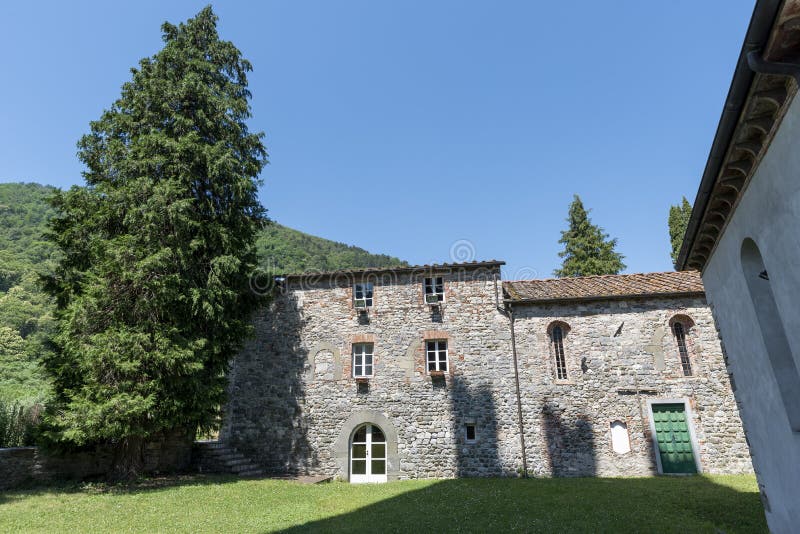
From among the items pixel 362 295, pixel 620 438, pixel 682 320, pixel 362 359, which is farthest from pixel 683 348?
pixel 362 295

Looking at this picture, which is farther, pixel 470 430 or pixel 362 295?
pixel 362 295

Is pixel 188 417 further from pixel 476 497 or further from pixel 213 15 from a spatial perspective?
pixel 213 15

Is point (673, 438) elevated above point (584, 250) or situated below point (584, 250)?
below

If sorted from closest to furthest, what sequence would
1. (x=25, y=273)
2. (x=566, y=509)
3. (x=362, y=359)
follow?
(x=566, y=509)
(x=362, y=359)
(x=25, y=273)

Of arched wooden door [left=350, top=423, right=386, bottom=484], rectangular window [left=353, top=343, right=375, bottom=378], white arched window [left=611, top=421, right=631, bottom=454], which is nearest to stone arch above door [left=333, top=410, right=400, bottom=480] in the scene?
arched wooden door [left=350, top=423, right=386, bottom=484]

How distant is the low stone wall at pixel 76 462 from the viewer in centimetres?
1102

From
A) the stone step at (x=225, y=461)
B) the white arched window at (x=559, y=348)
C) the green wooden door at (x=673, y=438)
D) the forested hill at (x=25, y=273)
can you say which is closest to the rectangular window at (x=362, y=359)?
the forested hill at (x=25, y=273)

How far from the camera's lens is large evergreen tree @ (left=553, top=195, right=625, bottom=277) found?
26203 mm

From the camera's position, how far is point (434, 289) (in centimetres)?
1559

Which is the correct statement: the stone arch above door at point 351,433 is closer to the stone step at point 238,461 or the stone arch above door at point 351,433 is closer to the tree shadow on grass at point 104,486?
the stone step at point 238,461

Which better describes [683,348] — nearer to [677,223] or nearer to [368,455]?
[368,455]

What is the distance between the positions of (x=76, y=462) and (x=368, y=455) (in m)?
8.99

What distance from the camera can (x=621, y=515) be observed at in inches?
311

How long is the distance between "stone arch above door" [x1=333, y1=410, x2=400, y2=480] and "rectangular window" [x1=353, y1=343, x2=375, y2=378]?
4.55 feet
